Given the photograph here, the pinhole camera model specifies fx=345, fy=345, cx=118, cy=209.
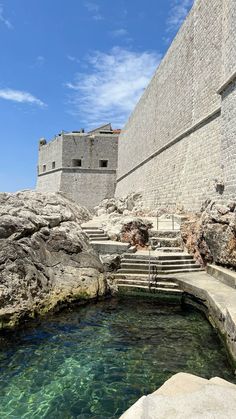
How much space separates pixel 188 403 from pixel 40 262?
631cm

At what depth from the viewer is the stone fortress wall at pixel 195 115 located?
10.8 metres

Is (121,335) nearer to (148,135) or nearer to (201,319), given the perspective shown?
(201,319)

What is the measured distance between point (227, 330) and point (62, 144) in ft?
97.6

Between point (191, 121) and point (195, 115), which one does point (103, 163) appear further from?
point (195, 115)

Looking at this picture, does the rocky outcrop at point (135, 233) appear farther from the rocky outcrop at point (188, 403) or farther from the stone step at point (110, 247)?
the rocky outcrop at point (188, 403)

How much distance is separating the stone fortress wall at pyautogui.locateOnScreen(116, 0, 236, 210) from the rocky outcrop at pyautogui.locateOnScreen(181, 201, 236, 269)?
1.02 meters

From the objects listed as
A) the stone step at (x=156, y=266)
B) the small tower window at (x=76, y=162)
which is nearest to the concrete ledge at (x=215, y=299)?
the stone step at (x=156, y=266)

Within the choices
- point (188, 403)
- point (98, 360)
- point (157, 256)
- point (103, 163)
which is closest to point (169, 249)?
point (157, 256)

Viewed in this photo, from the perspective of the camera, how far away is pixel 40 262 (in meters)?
8.41

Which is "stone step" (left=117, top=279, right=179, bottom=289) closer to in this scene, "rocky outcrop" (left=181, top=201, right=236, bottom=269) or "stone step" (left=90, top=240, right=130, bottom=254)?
"stone step" (left=90, top=240, right=130, bottom=254)

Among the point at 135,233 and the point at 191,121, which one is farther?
the point at 191,121

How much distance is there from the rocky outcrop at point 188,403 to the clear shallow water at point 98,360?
1528mm

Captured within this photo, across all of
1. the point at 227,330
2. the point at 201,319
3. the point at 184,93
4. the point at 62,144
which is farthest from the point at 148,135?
the point at 227,330

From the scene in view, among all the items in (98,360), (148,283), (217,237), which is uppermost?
(217,237)
